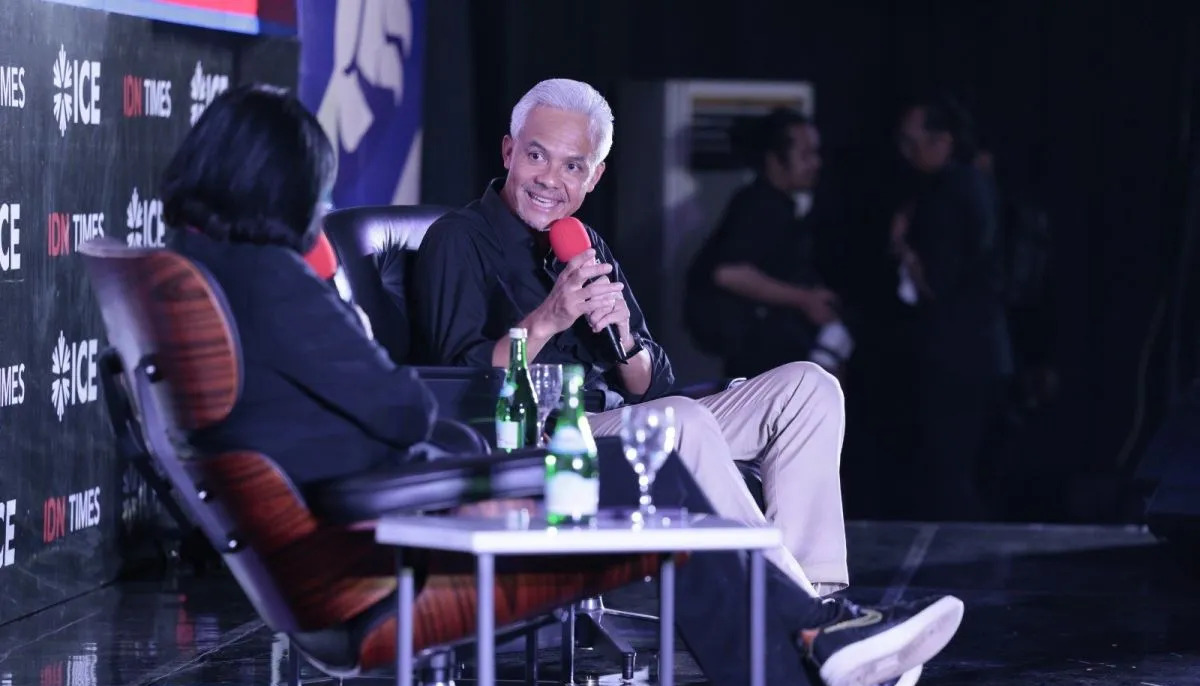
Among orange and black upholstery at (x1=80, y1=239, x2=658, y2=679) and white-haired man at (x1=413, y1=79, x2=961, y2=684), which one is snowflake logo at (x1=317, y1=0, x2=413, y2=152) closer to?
white-haired man at (x1=413, y1=79, x2=961, y2=684)

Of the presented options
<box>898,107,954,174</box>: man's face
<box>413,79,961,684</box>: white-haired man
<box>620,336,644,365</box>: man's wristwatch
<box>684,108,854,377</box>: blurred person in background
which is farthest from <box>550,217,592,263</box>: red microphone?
<box>898,107,954,174</box>: man's face

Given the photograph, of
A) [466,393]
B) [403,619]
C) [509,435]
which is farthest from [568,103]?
[403,619]

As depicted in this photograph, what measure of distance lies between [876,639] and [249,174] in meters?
1.25

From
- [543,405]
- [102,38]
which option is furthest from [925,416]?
[543,405]

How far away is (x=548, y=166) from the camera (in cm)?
406

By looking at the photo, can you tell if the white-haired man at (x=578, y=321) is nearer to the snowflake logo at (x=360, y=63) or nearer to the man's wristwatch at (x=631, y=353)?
the man's wristwatch at (x=631, y=353)

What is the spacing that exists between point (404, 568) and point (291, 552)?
0.20 m

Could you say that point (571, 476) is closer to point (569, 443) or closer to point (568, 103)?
point (569, 443)

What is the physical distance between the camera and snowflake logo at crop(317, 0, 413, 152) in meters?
6.16

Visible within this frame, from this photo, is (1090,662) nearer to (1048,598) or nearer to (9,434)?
(1048,598)

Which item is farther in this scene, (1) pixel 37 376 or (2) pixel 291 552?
(1) pixel 37 376

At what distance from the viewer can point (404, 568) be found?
2549 millimetres

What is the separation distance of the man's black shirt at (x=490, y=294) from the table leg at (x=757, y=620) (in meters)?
1.31

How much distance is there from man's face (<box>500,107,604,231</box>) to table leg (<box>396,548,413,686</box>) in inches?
64.2
